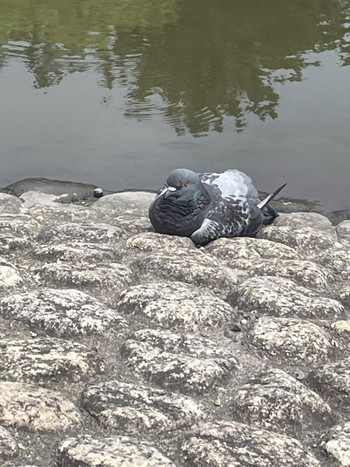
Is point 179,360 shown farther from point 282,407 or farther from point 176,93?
point 176,93

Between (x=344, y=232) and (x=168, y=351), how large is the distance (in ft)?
9.19

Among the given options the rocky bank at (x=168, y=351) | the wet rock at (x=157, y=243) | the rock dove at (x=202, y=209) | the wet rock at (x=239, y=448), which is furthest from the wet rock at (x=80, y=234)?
the wet rock at (x=239, y=448)

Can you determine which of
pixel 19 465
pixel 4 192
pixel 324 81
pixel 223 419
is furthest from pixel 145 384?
pixel 324 81

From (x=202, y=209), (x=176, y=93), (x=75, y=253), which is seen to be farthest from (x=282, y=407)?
(x=176, y=93)

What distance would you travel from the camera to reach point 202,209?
16.1 ft

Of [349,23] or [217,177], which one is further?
[349,23]

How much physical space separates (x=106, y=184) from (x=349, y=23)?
5.29 meters

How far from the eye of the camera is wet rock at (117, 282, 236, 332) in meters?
3.37

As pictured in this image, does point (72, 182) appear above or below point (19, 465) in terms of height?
below

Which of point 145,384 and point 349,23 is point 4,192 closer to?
point 145,384

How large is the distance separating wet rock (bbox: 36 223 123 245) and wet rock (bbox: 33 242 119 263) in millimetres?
225

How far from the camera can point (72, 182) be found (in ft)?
21.4

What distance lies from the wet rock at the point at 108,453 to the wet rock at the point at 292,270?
1.77 m

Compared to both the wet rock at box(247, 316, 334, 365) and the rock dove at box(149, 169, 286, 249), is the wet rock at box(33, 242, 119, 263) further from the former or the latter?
the wet rock at box(247, 316, 334, 365)
